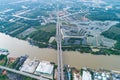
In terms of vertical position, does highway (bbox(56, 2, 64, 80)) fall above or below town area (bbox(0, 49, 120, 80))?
above

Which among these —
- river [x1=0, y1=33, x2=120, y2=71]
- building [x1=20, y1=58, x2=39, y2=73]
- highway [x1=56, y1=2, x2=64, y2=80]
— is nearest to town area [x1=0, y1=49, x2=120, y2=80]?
building [x1=20, y1=58, x2=39, y2=73]

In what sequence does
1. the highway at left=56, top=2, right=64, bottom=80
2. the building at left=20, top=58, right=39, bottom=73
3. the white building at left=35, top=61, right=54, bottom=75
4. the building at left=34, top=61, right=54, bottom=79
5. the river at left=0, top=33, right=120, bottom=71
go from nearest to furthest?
the highway at left=56, top=2, right=64, bottom=80
the building at left=34, top=61, right=54, bottom=79
the white building at left=35, top=61, right=54, bottom=75
the building at left=20, top=58, right=39, bottom=73
the river at left=0, top=33, right=120, bottom=71

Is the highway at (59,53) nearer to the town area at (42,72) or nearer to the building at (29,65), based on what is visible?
the town area at (42,72)

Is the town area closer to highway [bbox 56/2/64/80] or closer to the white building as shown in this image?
the white building

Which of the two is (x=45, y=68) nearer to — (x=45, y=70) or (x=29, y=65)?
(x=45, y=70)

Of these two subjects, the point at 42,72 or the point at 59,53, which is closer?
the point at 42,72

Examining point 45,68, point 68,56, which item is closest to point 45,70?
point 45,68

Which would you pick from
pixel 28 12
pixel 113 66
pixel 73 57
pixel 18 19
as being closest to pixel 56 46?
pixel 73 57

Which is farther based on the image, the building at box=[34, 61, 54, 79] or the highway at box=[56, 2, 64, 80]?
the building at box=[34, 61, 54, 79]
